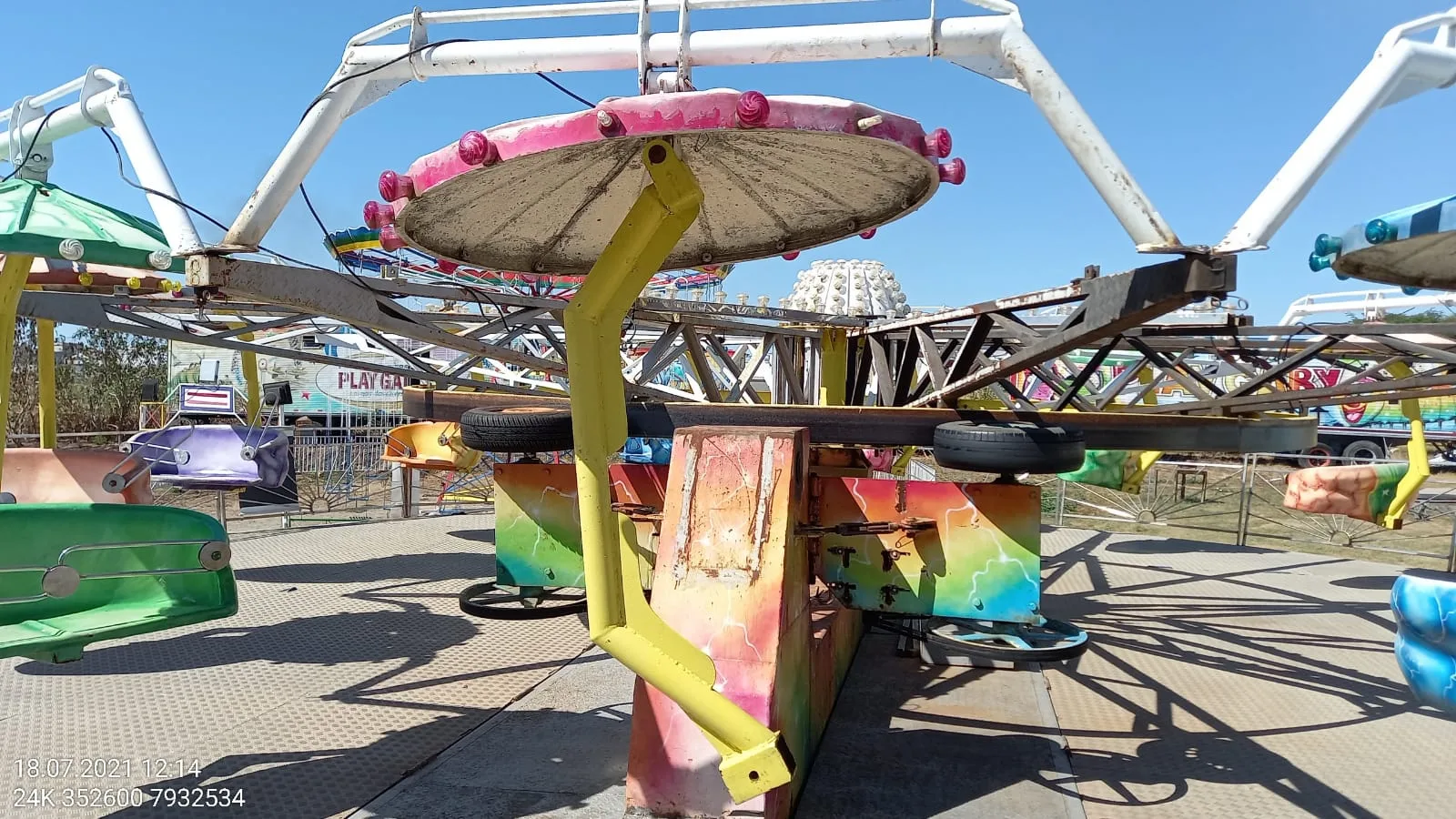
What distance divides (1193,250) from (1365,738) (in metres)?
4.71

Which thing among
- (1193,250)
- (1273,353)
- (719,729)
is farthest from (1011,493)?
(1273,353)

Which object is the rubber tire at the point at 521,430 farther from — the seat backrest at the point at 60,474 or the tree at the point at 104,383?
the tree at the point at 104,383

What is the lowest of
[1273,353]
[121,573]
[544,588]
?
[544,588]

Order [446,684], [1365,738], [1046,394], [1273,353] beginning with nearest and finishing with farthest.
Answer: [1365,738], [446,684], [1273,353], [1046,394]

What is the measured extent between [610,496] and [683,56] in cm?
188

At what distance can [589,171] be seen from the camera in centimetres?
439

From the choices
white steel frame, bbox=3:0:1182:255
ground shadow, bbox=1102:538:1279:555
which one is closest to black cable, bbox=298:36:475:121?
white steel frame, bbox=3:0:1182:255

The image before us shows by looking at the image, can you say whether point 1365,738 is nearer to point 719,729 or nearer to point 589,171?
point 719,729

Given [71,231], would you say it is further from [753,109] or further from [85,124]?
[753,109]

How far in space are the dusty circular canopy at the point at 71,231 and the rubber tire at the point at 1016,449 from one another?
4.49 m

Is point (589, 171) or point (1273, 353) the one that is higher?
point (589, 171)

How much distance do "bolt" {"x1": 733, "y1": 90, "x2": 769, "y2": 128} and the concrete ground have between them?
11.8 feet

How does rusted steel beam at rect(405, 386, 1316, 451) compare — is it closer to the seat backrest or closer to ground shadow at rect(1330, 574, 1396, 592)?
the seat backrest

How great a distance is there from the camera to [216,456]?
404 inches
